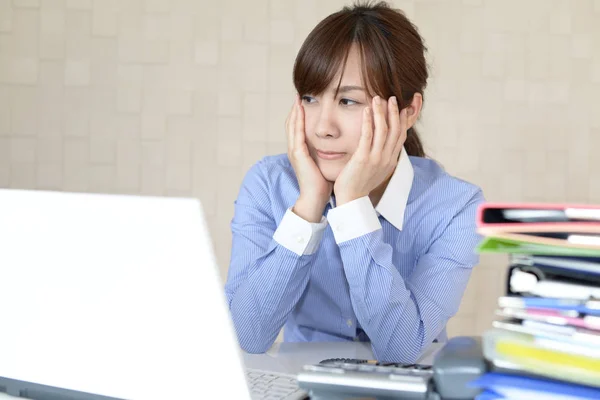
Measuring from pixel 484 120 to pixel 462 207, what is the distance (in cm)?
121

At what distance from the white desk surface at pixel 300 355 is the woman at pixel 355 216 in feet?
0.12

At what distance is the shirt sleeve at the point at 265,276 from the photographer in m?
1.54

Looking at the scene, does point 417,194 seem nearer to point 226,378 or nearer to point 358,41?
point 358,41

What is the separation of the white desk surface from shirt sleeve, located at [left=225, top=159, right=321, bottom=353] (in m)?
0.06

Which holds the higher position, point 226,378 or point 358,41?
point 358,41

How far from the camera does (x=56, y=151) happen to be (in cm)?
276

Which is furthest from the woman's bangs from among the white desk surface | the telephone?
the telephone

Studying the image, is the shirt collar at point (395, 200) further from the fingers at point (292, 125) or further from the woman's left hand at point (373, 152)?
the fingers at point (292, 125)

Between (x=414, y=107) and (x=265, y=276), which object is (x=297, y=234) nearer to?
(x=265, y=276)

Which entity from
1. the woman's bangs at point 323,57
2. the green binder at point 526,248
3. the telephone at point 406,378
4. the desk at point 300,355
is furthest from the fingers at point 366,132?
the green binder at point 526,248

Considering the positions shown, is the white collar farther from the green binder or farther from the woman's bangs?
the green binder

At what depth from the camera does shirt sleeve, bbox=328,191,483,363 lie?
1459mm

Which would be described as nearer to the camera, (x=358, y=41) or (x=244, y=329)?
(x=244, y=329)

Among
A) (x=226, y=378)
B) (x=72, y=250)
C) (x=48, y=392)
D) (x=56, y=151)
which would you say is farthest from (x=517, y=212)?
(x=56, y=151)
